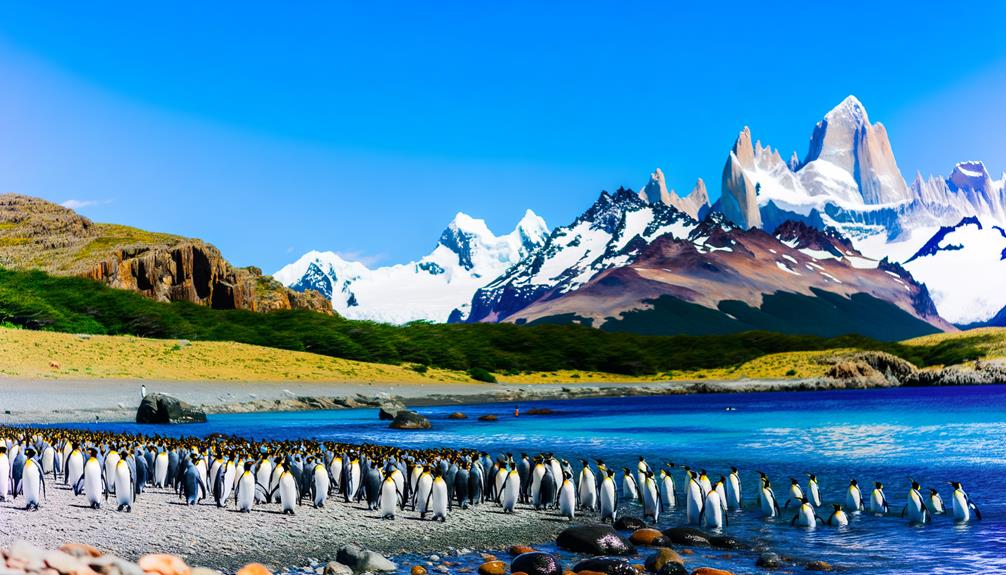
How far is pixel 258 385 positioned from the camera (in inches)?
3765

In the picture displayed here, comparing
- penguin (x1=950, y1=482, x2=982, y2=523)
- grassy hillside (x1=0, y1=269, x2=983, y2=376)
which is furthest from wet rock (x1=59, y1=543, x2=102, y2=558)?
grassy hillside (x1=0, y1=269, x2=983, y2=376)

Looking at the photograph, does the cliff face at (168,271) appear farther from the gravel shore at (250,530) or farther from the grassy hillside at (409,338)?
the gravel shore at (250,530)

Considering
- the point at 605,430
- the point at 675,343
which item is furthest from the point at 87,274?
the point at 605,430

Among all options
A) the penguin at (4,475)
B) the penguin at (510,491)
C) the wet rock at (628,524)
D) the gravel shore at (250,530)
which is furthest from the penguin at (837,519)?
the penguin at (4,475)

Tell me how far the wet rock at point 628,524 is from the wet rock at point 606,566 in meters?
5.75

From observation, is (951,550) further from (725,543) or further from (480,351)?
(480,351)

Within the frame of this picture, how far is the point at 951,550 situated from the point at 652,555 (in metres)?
7.64

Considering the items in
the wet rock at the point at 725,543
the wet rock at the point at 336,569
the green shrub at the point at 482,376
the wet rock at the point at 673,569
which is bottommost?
the wet rock at the point at 725,543

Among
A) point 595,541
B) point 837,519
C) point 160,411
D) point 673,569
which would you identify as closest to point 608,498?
point 595,541

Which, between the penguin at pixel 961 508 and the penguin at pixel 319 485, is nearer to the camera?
the penguin at pixel 961 508

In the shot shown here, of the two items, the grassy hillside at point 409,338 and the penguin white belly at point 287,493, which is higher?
the grassy hillside at point 409,338

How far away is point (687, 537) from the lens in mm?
23656

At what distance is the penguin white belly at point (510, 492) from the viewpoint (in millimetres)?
27500

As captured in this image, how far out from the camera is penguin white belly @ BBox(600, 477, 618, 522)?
26516 mm
